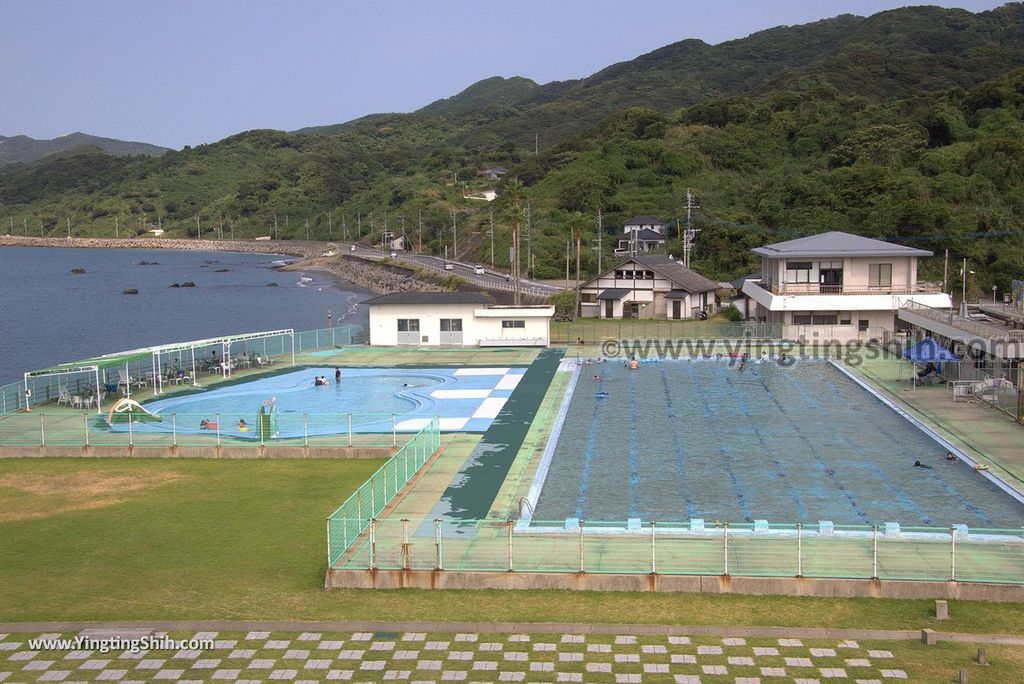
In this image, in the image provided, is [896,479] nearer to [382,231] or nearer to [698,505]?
[698,505]

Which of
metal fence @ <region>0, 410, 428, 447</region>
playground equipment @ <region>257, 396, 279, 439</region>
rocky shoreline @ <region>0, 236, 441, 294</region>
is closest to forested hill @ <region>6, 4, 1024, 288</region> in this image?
rocky shoreline @ <region>0, 236, 441, 294</region>

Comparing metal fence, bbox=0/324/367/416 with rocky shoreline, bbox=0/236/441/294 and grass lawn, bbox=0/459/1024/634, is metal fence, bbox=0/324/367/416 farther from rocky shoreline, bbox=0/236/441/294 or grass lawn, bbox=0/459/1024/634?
rocky shoreline, bbox=0/236/441/294

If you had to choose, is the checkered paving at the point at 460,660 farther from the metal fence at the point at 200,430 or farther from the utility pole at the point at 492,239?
the utility pole at the point at 492,239

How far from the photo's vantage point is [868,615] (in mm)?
16078

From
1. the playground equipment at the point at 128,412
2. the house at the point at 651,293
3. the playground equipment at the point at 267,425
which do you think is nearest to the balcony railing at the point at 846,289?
the house at the point at 651,293

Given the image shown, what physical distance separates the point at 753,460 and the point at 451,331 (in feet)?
82.4

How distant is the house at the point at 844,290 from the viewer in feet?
162

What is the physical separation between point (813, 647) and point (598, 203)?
295 ft

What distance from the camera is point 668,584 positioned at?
674 inches

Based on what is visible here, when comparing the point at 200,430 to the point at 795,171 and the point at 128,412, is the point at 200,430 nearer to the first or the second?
the point at 128,412

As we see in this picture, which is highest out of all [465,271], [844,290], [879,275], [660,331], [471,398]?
[879,275]

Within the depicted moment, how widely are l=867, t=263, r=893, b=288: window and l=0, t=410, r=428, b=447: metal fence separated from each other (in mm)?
28460

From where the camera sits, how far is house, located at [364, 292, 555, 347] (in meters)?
49.8

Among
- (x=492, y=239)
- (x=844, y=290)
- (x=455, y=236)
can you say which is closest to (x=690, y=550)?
(x=844, y=290)
